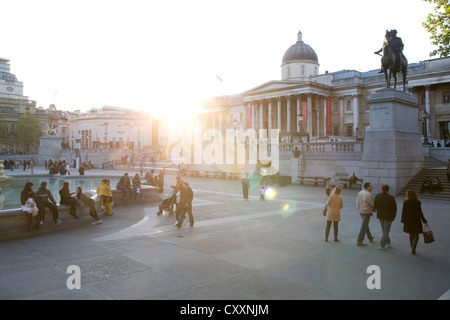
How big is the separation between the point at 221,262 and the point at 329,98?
210 feet

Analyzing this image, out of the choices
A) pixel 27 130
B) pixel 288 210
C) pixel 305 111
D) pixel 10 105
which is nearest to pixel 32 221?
pixel 288 210

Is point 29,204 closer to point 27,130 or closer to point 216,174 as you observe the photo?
point 216,174

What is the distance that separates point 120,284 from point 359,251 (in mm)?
5993

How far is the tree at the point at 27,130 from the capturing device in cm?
8706

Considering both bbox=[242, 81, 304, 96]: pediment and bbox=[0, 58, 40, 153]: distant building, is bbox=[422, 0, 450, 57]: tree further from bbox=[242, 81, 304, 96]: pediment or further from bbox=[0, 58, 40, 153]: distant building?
bbox=[0, 58, 40, 153]: distant building

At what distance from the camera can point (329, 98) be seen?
67.4m

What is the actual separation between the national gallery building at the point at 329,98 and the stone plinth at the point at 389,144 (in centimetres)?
2900

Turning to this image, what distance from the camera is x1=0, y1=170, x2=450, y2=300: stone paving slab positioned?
6461 millimetres

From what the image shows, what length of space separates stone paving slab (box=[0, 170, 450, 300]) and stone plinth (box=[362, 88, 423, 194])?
8.58 meters

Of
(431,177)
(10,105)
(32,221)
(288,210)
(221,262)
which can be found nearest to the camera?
(221,262)

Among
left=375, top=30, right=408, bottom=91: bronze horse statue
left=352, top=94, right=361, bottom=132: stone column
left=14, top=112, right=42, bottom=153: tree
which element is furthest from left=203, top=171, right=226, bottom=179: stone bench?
left=14, top=112, right=42, bottom=153: tree

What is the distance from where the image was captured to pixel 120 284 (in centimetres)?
679

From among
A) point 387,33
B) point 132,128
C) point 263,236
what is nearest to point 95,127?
point 132,128
